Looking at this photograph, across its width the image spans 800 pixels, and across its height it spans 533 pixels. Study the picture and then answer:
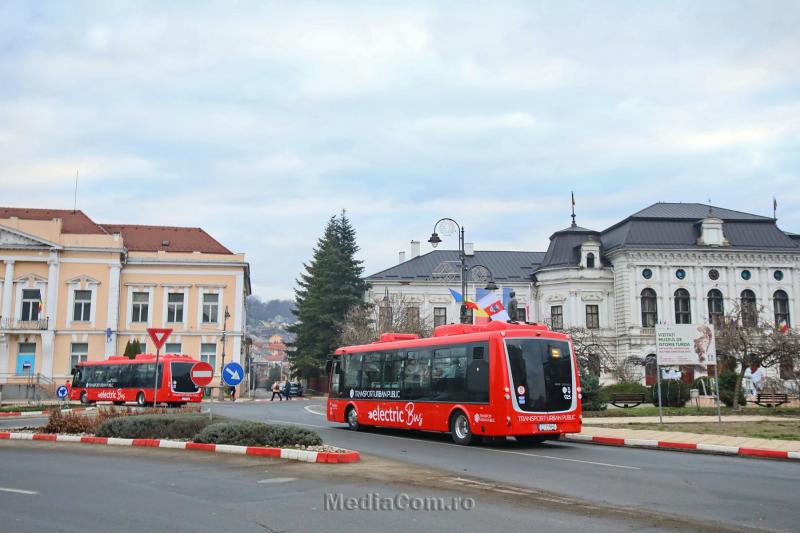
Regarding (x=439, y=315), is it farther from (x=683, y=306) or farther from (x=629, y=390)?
(x=629, y=390)

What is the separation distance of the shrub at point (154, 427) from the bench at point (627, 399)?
20.8 meters

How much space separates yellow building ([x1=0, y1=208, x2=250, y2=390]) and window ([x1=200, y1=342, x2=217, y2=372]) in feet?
0.26

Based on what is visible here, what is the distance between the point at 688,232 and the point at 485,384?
50.1 meters

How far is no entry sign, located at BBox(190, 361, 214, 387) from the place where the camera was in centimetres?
1931

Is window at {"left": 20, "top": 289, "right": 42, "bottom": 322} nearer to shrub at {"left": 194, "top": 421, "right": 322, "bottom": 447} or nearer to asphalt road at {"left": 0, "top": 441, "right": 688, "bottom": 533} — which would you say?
shrub at {"left": 194, "top": 421, "right": 322, "bottom": 447}

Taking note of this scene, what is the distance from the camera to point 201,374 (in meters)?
19.6

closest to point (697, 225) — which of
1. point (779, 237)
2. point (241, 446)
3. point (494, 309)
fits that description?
point (779, 237)

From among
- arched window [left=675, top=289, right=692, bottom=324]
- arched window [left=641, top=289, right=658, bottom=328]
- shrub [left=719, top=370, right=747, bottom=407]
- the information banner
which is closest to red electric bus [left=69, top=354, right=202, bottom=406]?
the information banner

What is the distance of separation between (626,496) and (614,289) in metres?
55.0

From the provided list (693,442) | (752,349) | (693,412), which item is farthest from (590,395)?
(693,442)

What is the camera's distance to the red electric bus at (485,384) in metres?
17.4

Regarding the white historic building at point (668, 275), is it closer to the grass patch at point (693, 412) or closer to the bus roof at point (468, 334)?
the grass patch at point (693, 412)

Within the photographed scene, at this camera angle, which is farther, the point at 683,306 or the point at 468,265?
the point at 468,265

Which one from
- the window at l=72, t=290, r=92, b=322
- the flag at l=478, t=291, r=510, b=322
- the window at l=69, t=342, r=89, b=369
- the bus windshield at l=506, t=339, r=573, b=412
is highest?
the window at l=72, t=290, r=92, b=322
